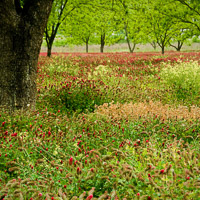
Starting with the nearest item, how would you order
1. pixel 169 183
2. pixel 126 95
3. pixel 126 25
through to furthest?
pixel 169 183, pixel 126 95, pixel 126 25

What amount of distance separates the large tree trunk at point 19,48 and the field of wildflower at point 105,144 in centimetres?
51

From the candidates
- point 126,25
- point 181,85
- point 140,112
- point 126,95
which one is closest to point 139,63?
point 181,85

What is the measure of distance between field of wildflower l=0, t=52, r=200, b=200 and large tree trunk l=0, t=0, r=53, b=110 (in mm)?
515

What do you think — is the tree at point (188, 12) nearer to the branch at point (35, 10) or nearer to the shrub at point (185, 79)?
the shrub at point (185, 79)

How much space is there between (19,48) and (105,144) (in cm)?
279

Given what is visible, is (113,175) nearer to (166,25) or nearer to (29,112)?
(29,112)

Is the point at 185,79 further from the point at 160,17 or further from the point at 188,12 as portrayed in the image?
the point at 160,17

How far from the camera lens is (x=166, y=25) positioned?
23344 millimetres

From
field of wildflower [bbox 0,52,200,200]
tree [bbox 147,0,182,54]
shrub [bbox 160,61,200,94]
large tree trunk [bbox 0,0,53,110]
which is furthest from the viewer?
tree [bbox 147,0,182,54]

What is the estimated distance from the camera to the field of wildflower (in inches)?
90.2

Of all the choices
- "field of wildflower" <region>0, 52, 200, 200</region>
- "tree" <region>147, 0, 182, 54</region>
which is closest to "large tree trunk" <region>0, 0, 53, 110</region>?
"field of wildflower" <region>0, 52, 200, 200</region>

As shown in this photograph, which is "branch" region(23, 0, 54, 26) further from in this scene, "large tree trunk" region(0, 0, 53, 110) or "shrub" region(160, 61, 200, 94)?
"shrub" region(160, 61, 200, 94)

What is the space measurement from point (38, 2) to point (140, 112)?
3.11 m

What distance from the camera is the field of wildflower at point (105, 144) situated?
2.29 meters
